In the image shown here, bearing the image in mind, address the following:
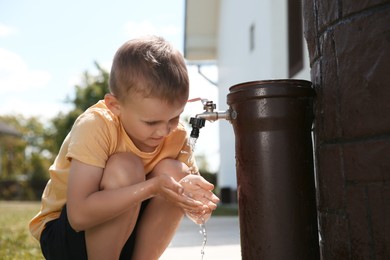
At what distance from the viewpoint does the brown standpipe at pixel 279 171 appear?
177 cm

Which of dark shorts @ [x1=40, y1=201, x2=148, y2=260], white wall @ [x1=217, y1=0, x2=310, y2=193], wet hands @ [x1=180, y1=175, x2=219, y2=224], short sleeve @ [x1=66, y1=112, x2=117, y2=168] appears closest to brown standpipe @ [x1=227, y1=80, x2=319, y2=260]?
wet hands @ [x1=180, y1=175, x2=219, y2=224]

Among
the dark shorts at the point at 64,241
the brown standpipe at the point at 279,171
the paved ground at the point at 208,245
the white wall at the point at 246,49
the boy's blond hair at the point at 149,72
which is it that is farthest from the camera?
the white wall at the point at 246,49

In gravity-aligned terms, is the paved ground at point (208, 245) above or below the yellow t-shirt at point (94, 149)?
below

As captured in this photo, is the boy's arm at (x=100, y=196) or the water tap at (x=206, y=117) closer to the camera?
the boy's arm at (x=100, y=196)

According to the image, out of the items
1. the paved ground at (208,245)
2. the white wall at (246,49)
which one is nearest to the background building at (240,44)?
the white wall at (246,49)

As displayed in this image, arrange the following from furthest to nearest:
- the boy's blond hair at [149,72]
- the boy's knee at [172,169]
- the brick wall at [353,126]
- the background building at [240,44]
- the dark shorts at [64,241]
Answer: the background building at [240,44] < the boy's knee at [172,169] < the dark shorts at [64,241] < the boy's blond hair at [149,72] < the brick wall at [353,126]

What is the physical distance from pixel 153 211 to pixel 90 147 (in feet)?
1.37

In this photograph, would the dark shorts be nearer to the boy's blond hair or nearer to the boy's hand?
the boy's hand

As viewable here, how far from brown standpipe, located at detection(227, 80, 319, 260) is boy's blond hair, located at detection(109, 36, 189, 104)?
10.2 inches

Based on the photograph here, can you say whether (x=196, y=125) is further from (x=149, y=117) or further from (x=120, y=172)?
(x=120, y=172)

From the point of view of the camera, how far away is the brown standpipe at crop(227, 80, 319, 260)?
1.77 m

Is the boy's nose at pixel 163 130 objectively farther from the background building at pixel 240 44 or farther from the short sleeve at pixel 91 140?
the background building at pixel 240 44

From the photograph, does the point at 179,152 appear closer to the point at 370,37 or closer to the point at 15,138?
the point at 370,37

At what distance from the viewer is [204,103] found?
2.10 metres
